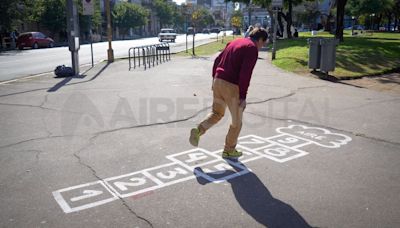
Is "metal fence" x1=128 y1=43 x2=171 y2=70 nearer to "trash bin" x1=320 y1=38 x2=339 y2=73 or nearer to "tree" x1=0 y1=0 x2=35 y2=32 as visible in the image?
"trash bin" x1=320 y1=38 x2=339 y2=73

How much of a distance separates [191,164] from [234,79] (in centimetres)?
130

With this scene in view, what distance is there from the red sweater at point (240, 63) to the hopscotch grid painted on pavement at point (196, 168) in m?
1.05

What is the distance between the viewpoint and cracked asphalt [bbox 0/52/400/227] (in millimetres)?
3908

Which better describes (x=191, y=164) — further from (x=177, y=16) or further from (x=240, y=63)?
(x=177, y=16)

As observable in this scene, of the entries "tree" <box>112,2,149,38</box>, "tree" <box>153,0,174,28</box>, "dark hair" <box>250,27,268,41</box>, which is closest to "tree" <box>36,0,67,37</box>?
"tree" <box>112,2,149,38</box>

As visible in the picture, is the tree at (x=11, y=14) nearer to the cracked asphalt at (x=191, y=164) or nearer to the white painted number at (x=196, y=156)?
the cracked asphalt at (x=191, y=164)

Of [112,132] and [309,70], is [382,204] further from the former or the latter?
[309,70]

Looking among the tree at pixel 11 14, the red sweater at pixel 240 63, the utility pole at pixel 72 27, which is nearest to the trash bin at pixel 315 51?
the utility pole at pixel 72 27

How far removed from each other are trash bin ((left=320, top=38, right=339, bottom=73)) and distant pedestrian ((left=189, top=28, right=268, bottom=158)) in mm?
8515

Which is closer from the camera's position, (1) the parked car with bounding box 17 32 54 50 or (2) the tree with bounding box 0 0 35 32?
(2) the tree with bounding box 0 0 35 32

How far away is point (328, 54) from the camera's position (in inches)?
512

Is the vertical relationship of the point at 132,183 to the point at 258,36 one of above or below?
below

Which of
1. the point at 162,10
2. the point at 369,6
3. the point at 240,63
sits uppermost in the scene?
the point at 162,10

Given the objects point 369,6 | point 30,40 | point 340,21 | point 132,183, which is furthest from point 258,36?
point 369,6
